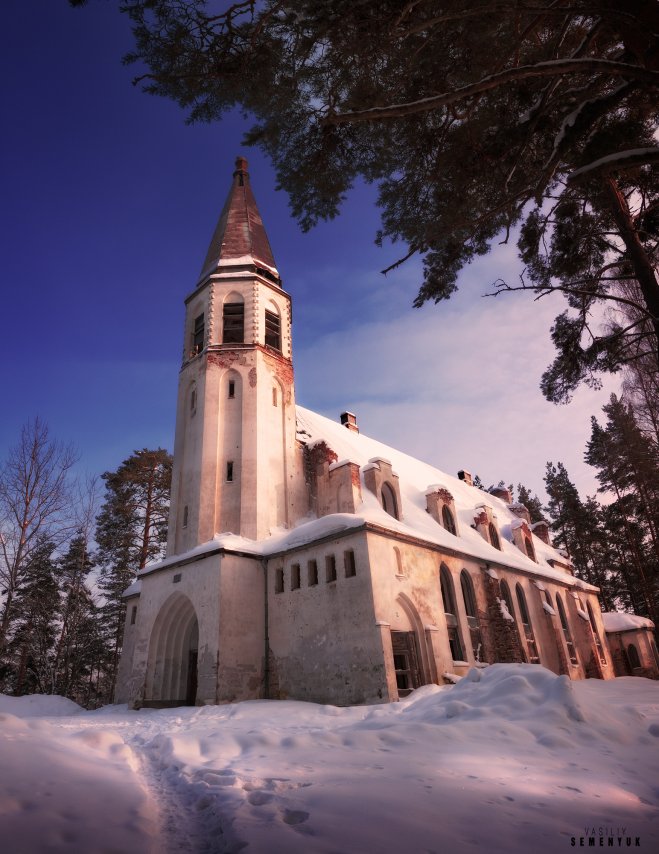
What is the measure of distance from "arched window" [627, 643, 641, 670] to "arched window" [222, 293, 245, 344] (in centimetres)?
3192

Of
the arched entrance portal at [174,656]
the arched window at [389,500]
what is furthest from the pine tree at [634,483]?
the arched entrance portal at [174,656]

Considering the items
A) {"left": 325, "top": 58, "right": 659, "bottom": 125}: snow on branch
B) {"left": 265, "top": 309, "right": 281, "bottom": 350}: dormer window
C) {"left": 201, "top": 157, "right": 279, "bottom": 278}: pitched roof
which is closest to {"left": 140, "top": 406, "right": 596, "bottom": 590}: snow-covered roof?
{"left": 265, "top": 309, "right": 281, "bottom": 350}: dormer window

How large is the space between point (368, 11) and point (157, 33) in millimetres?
2872

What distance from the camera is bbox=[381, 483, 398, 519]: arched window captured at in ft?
77.9

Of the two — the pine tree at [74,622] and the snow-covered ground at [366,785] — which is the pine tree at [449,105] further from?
the pine tree at [74,622]

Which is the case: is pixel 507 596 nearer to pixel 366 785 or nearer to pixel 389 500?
pixel 389 500

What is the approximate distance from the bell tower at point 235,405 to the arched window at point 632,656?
1056 inches

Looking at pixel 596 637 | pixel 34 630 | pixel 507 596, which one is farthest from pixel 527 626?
pixel 34 630

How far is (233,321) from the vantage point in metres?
25.4

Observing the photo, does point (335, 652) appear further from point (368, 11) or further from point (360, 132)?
point (368, 11)

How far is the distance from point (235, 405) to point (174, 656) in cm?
1039

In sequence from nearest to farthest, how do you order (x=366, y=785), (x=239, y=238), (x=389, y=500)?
(x=366, y=785) → (x=389, y=500) → (x=239, y=238)

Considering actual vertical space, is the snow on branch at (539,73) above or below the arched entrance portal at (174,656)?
above

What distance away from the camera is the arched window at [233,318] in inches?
985
